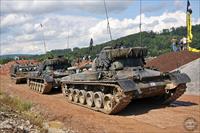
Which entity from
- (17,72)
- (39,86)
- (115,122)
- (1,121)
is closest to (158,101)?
(115,122)

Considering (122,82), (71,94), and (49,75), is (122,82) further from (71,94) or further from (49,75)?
(49,75)

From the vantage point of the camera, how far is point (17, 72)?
3172cm

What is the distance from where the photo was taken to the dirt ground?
40.8 feet

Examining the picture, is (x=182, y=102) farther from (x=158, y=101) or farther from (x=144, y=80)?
(x=144, y=80)

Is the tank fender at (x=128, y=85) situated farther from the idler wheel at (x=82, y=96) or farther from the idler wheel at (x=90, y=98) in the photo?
the idler wheel at (x=82, y=96)

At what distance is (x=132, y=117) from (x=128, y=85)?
4.02 ft

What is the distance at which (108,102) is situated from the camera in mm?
15484

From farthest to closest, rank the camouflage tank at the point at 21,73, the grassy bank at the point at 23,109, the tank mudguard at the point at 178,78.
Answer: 1. the camouflage tank at the point at 21,73
2. the tank mudguard at the point at 178,78
3. the grassy bank at the point at 23,109

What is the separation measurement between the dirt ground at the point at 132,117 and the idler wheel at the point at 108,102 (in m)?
0.33

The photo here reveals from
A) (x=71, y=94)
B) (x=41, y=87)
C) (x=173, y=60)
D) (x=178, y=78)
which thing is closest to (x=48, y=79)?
(x=41, y=87)

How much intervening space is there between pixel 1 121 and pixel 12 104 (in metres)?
5.88

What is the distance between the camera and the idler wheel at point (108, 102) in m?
15.0

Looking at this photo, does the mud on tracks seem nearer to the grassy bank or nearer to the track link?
the track link

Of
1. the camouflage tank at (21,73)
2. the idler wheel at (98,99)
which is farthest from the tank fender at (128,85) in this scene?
the camouflage tank at (21,73)
